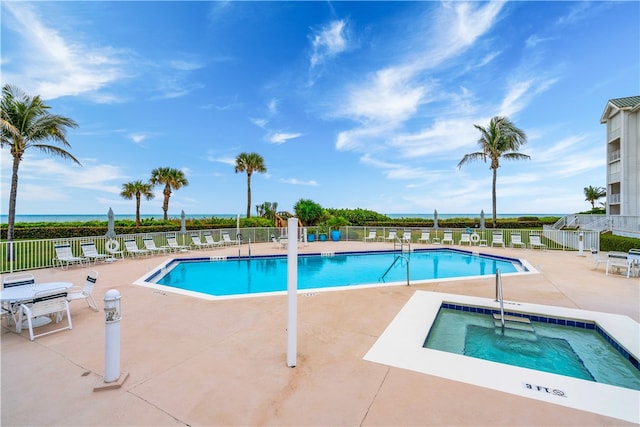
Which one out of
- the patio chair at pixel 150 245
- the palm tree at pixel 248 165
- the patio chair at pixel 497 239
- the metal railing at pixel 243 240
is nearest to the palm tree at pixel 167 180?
the palm tree at pixel 248 165

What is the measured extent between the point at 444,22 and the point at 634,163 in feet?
51.8

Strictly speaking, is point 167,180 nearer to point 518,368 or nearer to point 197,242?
point 197,242

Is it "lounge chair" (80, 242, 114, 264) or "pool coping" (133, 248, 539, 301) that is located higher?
"lounge chair" (80, 242, 114, 264)

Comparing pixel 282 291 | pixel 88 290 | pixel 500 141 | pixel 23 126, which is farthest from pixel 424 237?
pixel 23 126

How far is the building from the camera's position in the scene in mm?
15750

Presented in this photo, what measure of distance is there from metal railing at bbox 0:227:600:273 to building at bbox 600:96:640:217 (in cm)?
766

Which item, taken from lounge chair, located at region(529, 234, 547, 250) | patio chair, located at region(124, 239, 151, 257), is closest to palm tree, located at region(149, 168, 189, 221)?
patio chair, located at region(124, 239, 151, 257)

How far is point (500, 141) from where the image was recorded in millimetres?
16703

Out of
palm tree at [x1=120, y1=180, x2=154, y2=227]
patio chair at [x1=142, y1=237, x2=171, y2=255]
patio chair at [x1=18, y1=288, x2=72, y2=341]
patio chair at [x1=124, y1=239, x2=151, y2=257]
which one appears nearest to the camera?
patio chair at [x1=18, y1=288, x2=72, y2=341]

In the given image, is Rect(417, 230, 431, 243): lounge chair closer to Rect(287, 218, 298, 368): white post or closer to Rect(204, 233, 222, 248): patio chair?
Rect(204, 233, 222, 248): patio chair

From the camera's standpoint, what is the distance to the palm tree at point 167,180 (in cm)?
2353

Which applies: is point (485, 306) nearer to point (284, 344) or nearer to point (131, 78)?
point (284, 344)

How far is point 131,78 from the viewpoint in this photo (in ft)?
38.9

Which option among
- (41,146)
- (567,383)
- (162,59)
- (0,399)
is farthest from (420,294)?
(41,146)
